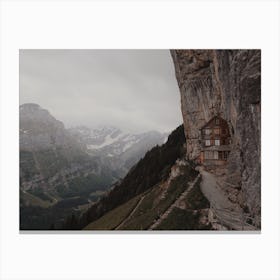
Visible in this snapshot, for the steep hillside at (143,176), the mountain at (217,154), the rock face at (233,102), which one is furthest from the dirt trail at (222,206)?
the steep hillside at (143,176)

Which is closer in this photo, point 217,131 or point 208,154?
point 217,131

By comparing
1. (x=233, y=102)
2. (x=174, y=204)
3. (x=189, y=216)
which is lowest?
(x=189, y=216)

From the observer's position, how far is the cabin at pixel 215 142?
31.4m

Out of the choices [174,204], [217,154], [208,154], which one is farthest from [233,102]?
[174,204]

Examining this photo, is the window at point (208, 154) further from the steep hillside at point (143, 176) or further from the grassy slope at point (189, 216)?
the steep hillside at point (143, 176)

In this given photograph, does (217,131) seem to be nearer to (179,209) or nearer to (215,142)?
(215,142)

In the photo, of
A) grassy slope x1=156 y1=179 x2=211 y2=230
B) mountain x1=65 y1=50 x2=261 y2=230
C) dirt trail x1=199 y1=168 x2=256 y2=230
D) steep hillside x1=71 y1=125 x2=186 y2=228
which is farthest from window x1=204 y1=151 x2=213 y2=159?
steep hillside x1=71 y1=125 x2=186 y2=228

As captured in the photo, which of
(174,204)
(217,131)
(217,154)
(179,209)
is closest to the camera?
(179,209)

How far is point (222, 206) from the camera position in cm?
2781

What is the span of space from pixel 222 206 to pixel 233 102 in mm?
9686

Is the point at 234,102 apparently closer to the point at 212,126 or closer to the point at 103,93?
the point at 212,126
